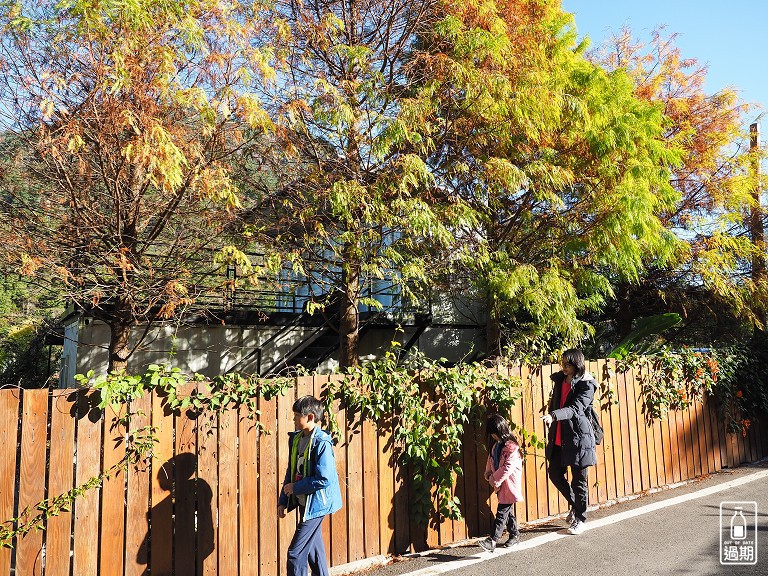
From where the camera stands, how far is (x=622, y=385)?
307 inches

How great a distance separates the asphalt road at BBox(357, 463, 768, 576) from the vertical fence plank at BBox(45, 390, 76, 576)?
2.47 m

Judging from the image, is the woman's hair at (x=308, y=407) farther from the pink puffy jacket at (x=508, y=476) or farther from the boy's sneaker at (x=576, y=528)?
the boy's sneaker at (x=576, y=528)

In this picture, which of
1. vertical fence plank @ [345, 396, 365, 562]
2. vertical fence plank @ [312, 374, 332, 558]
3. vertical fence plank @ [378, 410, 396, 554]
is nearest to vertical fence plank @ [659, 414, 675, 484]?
vertical fence plank @ [378, 410, 396, 554]

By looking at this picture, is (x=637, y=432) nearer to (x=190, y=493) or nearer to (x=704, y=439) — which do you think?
(x=704, y=439)

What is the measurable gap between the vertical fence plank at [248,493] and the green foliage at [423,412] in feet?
2.62

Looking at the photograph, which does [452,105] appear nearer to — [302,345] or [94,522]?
[302,345]

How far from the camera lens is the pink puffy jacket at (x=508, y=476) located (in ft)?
18.3

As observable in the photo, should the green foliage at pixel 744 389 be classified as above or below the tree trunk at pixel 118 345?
below

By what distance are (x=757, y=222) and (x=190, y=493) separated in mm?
12554

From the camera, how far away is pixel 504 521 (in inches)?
221

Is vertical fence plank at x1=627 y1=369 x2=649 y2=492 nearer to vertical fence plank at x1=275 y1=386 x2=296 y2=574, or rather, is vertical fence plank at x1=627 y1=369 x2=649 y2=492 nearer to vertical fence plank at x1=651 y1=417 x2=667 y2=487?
vertical fence plank at x1=651 y1=417 x2=667 y2=487

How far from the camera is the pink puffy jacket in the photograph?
219 inches

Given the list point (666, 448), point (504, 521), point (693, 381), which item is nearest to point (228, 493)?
point (504, 521)

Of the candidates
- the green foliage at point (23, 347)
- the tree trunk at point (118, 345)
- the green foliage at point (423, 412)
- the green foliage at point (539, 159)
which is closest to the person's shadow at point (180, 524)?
the green foliage at point (423, 412)
